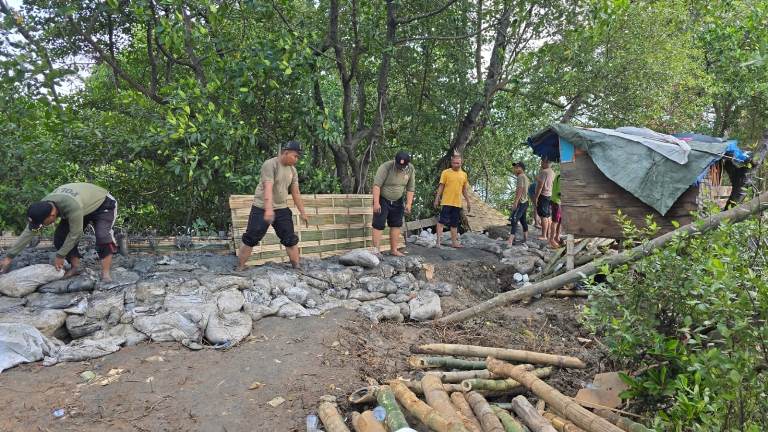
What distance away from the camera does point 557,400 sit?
3.39 metres

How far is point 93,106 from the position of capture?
30.3 ft

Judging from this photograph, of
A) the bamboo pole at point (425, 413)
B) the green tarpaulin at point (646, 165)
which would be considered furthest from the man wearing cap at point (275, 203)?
the green tarpaulin at point (646, 165)

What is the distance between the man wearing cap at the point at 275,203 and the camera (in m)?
6.26

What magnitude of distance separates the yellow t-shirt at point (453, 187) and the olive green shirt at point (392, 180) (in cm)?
116

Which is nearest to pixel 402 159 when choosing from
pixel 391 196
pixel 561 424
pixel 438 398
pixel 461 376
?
pixel 391 196

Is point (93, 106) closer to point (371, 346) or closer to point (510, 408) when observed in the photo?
point (371, 346)

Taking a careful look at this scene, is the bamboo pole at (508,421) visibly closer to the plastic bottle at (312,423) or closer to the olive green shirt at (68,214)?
the plastic bottle at (312,423)

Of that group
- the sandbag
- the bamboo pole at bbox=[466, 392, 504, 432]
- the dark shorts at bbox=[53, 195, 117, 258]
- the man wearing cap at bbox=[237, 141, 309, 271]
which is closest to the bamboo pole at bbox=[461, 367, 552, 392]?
the bamboo pole at bbox=[466, 392, 504, 432]

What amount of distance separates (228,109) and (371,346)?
4401mm

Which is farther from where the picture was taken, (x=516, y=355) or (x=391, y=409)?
(x=516, y=355)

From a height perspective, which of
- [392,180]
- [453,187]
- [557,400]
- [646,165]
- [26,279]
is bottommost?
[557,400]

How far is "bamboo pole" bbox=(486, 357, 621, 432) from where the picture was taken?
10.0 ft

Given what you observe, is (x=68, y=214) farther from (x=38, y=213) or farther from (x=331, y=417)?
(x=331, y=417)

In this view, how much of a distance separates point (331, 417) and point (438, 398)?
74cm
